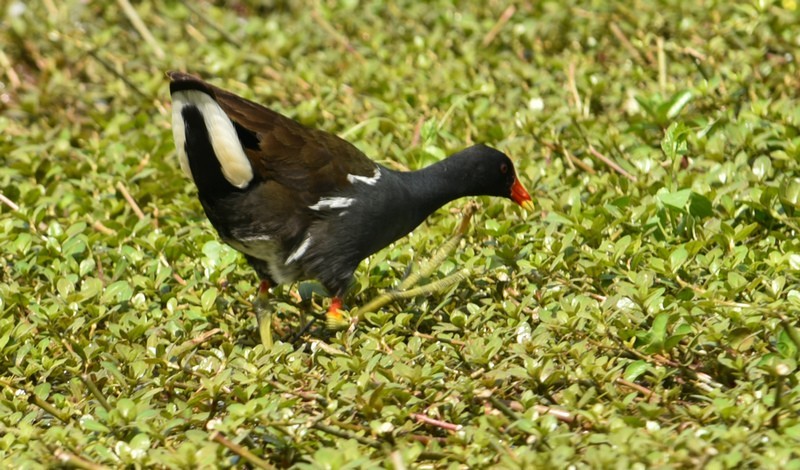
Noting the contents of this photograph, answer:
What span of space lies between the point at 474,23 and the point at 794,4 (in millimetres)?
1839

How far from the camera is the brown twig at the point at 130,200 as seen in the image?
17.0 ft

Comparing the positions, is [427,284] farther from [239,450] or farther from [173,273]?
[239,450]

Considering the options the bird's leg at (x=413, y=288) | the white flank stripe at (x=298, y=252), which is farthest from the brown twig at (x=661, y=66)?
the white flank stripe at (x=298, y=252)

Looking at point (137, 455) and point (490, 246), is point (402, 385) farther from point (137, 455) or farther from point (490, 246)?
point (490, 246)

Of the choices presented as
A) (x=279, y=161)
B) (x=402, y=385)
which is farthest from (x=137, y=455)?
(x=279, y=161)

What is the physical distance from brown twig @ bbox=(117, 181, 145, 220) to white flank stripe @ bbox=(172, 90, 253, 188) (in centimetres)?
113

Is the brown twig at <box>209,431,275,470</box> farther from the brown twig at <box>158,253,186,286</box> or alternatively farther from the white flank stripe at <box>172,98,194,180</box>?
the brown twig at <box>158,253,186,286</box>

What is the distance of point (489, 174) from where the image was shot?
4.86m

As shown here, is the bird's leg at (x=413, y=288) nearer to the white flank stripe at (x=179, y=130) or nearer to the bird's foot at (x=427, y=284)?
the bird's foot at (x=427, y=284)

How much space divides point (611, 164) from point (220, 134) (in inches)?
77.4

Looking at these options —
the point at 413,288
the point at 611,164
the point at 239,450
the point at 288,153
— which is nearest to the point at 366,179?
the point at 288,153

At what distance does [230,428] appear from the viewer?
10.5 feet

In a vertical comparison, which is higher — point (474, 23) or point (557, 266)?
point (474, 23)

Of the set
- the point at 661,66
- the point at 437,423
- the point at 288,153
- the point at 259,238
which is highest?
the point at 288,153
